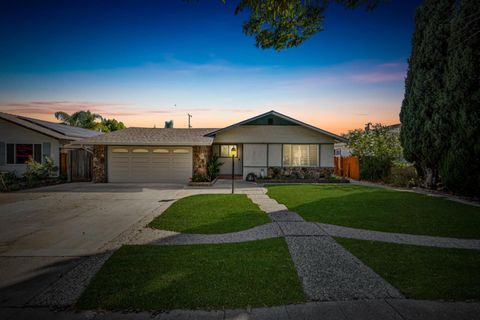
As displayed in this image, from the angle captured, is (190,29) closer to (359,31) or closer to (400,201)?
(359,31)

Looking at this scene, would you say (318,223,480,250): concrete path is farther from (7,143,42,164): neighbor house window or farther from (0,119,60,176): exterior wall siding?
(7,143,42,164): neighbor house window

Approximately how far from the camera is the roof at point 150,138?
15203 millimetres

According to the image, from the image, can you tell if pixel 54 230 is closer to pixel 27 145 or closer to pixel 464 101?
pixel 27 145

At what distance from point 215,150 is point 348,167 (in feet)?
36.2

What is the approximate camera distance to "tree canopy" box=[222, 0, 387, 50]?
207 inches

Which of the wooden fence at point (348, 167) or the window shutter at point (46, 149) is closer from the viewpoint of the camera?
the window shutter at point (46, 149)

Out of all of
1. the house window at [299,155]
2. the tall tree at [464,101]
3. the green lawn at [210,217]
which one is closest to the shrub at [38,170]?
the green lawn at [210,217]

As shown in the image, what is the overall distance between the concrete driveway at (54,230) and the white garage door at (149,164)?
475 cm

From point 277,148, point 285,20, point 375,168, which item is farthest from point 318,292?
point 375,168

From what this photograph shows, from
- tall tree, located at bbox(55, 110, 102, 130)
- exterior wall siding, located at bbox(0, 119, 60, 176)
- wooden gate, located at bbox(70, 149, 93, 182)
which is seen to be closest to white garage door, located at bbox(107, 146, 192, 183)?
wooden gate, located at bbox(70, 149, 93, 182)

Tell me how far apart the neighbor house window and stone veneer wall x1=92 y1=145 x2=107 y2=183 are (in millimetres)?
3700

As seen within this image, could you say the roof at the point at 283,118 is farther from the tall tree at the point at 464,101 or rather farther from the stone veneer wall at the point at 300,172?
the tall tree at the point at 464,101

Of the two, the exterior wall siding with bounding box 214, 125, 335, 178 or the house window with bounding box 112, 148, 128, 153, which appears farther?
the exterior wall siding with bounding box 214, 125, 335, 178

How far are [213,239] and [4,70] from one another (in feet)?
51.5
